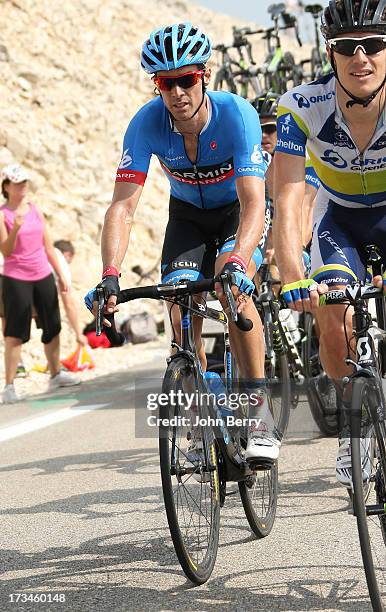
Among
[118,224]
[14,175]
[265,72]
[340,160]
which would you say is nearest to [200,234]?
[118,224]

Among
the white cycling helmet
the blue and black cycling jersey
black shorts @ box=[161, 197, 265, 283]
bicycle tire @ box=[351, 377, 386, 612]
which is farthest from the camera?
the white cycling helmet

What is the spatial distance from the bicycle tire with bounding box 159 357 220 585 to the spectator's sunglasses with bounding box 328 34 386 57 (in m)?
1.46

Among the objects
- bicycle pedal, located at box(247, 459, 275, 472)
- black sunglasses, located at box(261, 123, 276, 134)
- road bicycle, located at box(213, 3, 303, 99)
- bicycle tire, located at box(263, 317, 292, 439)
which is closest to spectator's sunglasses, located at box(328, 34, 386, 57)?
bicycle pedal, located at box(247, 459, 275, 472)

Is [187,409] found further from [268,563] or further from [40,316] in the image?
[40,316]

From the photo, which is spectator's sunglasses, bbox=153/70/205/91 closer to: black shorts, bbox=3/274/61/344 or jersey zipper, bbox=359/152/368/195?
jersey zipper, bbox=359/152/368/195

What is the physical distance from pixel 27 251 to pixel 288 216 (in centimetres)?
820

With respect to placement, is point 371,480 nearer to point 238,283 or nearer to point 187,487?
point 187,487

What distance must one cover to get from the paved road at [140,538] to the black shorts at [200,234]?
1368mm

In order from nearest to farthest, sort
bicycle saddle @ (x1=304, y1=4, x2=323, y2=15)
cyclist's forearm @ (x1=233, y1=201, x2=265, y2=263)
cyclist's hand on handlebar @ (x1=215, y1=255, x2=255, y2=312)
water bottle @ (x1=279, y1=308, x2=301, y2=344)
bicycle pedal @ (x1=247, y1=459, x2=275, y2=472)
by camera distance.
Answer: cyclist's hand on handlebar @ (x1=215, y1=255, x2=255, y2=312)
cyclist's forearm @ (x1=233, y1=201, x2=265, y2=263)
bicycle pedal @ (x1=247, y1=459, x2=275, y2=472)
water bottle @ (x1=279, y1=308, x2=301, y2=344)
bicycle saddle @ (x1=304, y1=4, x2=323, y2=15)

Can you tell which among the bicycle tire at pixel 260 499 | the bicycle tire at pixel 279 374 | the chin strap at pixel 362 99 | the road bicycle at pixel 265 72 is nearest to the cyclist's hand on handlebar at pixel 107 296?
the bicycle tire at pixel 260 499

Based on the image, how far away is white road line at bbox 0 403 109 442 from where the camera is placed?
9250 mm

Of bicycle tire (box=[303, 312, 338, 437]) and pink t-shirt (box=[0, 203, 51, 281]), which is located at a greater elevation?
pink t-shirt (box=[0, 203, 51, 281])

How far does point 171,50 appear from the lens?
5.12 m

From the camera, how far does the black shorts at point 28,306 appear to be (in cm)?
1231
